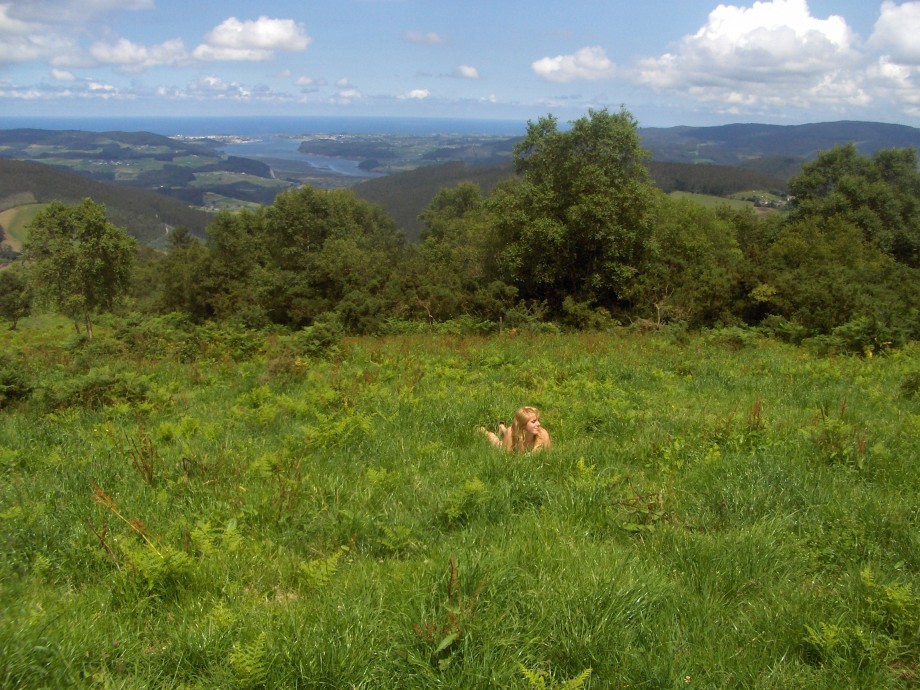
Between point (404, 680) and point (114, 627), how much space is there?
4.83 ft

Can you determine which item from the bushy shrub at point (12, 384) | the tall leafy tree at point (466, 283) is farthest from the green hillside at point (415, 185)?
the bushy shrub at point (12, 384)

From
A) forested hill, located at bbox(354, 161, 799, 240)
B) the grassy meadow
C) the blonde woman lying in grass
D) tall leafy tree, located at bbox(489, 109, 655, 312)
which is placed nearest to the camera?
the grassy meadow

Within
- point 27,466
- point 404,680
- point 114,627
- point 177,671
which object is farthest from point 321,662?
point 27,466

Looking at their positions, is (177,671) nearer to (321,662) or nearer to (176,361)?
(321,662)

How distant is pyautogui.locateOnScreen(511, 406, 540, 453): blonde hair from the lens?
539cm

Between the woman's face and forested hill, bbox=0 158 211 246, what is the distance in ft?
542

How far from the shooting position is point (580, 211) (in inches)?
854

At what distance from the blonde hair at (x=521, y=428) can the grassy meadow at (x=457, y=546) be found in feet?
1.15

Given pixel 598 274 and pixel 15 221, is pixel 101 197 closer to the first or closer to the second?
pixel 15 221

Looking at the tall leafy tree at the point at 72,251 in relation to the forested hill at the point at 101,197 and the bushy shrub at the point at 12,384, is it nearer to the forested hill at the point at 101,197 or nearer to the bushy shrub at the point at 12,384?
the bushy shrub at the point at 12,384

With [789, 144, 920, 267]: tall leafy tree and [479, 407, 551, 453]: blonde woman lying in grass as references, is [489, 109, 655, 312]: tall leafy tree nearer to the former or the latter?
[789, 144, 920, 267]: tall leafy tree

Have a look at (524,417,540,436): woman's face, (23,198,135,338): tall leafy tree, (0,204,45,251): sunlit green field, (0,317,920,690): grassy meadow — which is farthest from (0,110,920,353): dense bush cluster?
(0,204,45,251): sunlit green field

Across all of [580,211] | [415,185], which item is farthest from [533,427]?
[415,185]

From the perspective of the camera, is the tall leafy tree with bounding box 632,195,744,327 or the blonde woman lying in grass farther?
the tall leafy tree with bounding box 632,195,744,327
